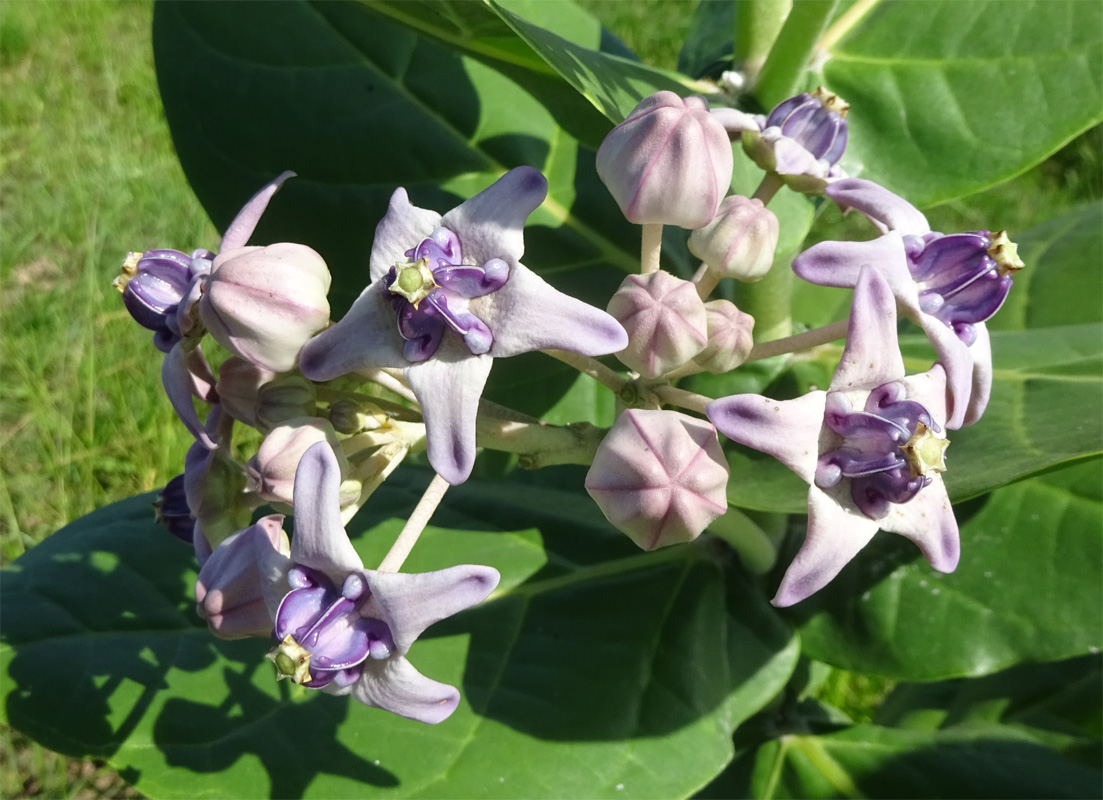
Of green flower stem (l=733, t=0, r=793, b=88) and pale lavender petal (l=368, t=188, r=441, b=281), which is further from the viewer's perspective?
green flower stem (l=733, t=0, r=793, b=88)

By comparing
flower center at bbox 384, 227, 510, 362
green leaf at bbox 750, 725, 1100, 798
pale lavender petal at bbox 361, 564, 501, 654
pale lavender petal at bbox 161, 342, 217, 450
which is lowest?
green leaf at bbox 750, 725, 1100, 798

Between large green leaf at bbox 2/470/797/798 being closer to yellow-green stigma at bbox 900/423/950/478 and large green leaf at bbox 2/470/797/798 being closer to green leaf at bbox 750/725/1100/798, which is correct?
green leaf at bbox 750/725/1100/798

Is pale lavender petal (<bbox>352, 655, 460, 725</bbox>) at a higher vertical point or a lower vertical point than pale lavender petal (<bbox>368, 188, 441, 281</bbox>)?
lower

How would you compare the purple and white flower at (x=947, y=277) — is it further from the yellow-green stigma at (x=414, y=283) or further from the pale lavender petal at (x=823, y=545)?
the yellow-green stigma at (x=414, y=283)

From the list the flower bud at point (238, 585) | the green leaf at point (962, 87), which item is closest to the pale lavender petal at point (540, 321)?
the flower bud at point (238, 585)

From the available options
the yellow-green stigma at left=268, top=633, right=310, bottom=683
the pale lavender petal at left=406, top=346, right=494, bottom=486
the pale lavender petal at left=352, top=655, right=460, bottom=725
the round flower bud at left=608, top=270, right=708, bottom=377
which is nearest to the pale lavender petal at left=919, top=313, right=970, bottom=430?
the round flower bud at left=608, top=270, right=708, bottom=377
